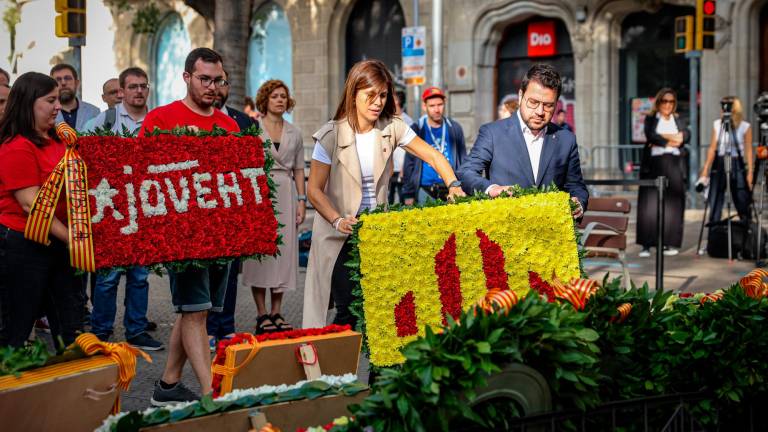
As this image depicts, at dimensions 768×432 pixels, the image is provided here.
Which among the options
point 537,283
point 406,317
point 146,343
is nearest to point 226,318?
point 146,343

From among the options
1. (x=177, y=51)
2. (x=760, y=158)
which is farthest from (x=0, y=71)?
(x=177, y=51)

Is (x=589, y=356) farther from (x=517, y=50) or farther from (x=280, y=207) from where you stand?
(x=517, y=50)

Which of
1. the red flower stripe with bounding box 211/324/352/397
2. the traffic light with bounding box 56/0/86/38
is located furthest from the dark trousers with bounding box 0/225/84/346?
the traffic light with bounding box 56/0/86/38

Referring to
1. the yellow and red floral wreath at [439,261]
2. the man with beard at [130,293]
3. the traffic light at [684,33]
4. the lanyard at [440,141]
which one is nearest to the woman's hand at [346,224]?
the yellow and red floral wreath at [439,261]

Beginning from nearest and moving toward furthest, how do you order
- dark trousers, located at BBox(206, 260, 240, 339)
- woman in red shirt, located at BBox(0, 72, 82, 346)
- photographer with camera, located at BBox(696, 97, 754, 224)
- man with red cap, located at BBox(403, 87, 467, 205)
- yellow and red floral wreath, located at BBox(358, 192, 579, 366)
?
yellow and red floral wreath, located at BBox(358, 192, 579, 366) → woman in red shirt, located at BBox(0, 72, 82, 346) → dark trousers, located at BBox(206, 260, 240, 339) → man with red cap, located at BBox(403, 87, 467, 205) → photographer with camera, located at BBox(696, 97, 754, 224)

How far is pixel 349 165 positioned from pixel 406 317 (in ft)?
4.68

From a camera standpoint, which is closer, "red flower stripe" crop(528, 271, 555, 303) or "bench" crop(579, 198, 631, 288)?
"red flower stripe" crop(528, 271, 555, 303)

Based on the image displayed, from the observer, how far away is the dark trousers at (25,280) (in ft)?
18.0

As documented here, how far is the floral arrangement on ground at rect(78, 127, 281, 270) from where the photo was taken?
491 cm

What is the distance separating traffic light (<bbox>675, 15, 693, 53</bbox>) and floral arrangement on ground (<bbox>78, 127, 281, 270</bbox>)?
14.9 m

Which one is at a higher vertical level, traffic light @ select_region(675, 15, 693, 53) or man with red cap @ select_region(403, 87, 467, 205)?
traffic light @ select_region(675, 15, 693, 53)

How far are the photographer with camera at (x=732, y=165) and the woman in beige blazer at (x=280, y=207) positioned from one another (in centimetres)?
641

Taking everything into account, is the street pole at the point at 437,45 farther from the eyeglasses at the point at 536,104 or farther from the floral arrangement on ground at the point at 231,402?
the floral arrangement on ground at the point at 231,402

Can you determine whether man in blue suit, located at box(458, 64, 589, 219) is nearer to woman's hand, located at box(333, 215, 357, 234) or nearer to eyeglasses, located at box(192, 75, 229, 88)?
woman's hand, located at box(333, 215, 357, 234)
